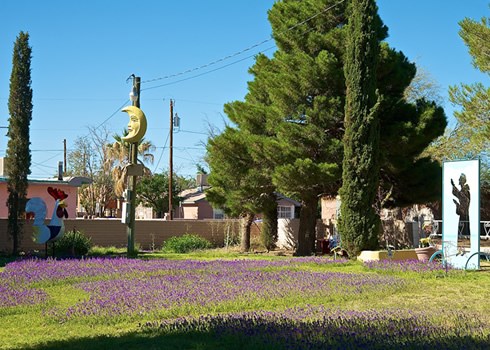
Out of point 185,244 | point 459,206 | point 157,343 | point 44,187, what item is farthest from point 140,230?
point 157,343

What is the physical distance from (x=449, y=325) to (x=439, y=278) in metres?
6.73

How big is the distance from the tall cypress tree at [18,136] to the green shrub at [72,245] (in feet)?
5.78

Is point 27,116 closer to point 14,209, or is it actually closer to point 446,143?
point 14,209

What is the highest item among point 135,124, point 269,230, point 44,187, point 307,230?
point 135,124

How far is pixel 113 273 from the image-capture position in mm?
15781

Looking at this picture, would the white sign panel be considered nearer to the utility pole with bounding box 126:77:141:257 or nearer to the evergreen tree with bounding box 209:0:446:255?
the evergreen tree with bounding box 209:0:446:255

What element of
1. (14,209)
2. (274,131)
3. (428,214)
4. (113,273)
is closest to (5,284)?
(113,273)

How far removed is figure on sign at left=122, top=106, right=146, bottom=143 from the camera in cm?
2405

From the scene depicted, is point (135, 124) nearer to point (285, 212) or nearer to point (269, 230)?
point (269, 230)

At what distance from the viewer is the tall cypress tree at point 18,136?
24.3 m

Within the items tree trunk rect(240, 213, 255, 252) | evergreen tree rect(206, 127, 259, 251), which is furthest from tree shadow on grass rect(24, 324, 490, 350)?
tree trunk rect(240, 213, 255, 252)

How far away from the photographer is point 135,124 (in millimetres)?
24062

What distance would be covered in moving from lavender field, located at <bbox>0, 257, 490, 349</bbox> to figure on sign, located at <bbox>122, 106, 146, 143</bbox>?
25.7 ft

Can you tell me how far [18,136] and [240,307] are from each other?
660 inches
